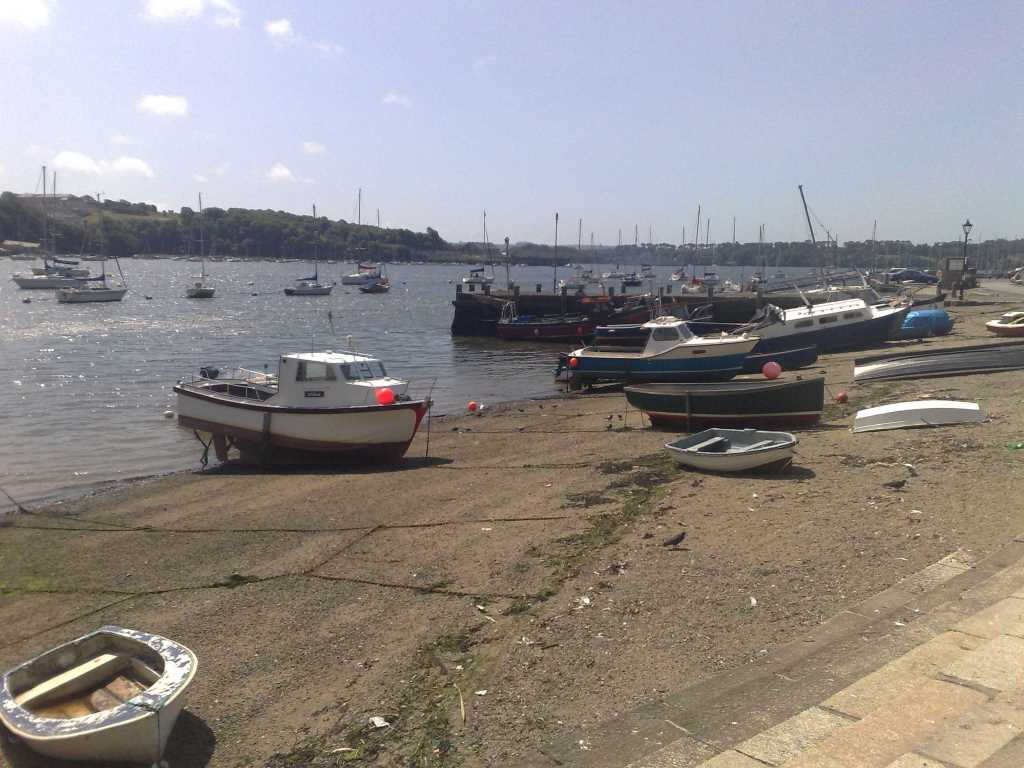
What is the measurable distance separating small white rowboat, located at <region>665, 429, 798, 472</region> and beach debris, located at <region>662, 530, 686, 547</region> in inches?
149

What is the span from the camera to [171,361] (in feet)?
Answer: 144

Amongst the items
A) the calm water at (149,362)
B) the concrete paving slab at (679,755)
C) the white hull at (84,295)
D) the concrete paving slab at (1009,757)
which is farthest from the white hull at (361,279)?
the concrete paving slab at (1009,757)

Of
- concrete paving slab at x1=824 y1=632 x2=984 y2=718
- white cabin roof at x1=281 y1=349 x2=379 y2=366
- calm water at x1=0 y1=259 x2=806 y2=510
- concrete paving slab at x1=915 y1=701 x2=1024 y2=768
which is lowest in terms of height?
calm water at x1=0 y1=259 x2=806 y2=510

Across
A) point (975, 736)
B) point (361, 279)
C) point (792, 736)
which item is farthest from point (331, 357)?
point (361, 279)

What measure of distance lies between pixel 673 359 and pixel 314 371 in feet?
45.7

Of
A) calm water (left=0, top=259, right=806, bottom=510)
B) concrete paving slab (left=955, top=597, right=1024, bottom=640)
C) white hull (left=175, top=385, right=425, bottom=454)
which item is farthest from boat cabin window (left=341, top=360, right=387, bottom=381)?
concrete paving slab (left=955, top=597, right=1024, bottom=640)

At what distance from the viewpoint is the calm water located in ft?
73.7

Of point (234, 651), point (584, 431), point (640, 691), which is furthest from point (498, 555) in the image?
point (584, 431)

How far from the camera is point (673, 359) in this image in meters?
29.2

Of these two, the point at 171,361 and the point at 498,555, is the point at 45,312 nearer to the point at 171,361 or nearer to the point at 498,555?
the point at 171,361

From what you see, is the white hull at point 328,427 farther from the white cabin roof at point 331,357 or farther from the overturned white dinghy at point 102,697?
the overturned white dinghy at point 102,697

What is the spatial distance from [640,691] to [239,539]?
331 inches

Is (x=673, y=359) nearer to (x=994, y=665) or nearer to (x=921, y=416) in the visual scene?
(x=921, y=416)

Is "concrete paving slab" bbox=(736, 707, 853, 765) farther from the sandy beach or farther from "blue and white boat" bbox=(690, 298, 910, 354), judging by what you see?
"blue and white boat" bbox=(690, 298, 910, 354)
